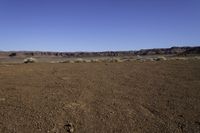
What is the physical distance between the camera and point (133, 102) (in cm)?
1048

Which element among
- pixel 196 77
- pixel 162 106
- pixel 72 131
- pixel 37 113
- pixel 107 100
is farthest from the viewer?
pixel 196 77

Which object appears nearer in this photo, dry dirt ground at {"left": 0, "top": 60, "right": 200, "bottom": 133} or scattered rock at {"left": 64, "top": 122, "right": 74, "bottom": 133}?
scattered rock at {"left": 64, "top": 122, "right": 74, "bottom": 133}

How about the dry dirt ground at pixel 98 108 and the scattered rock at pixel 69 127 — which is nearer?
the scattered rock at pixel 69 127

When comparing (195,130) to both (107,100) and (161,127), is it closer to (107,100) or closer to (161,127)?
(161,127)

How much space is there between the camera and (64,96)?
1112 centimetres

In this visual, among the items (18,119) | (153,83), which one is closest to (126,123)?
(18,119)

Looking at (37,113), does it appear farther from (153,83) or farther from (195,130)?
(153,83)

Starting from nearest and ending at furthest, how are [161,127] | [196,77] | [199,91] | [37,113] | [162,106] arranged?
→ [161,127], [37,113], [162,106], [199,91], [196,77]

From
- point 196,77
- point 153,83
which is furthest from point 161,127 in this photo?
point 196,77

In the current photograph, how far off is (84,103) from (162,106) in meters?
2.69

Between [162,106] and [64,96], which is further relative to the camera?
[64,96]

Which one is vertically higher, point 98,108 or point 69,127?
point 98,108

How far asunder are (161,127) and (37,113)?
3.73 meters

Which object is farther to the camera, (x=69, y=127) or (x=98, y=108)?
(x=98, y=108)
